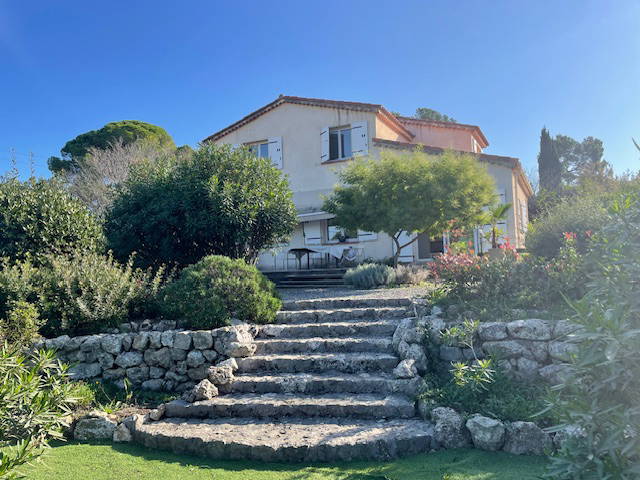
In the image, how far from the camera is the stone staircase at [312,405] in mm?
4910

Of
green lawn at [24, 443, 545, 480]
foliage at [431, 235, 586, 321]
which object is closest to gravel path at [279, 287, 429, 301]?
foliage at [431, 235, 586, 321]

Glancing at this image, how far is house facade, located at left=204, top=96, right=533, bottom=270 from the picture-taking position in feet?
58.4

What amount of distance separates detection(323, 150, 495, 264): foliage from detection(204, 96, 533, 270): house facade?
429 cm

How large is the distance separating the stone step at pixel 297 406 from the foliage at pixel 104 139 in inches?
1001

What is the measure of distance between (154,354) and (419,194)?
8.38 m

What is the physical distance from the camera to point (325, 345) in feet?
23.8

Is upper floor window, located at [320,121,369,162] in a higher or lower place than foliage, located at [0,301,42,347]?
higher

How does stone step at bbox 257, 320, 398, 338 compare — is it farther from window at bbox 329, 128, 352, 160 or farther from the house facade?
window at bbox 329, 128, 352, 160

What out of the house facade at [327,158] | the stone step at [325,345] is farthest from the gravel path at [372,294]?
the house facade at [327,158]

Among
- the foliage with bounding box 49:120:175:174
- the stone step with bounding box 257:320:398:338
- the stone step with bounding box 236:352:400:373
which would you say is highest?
the foliage with bounding box 49:120:175:174

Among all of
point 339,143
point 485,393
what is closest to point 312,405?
point 485,393

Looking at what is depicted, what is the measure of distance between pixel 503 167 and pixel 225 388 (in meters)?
14.6

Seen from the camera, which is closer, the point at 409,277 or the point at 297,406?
the point at 297,406

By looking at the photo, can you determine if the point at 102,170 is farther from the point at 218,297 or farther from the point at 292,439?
the point at 292,439
